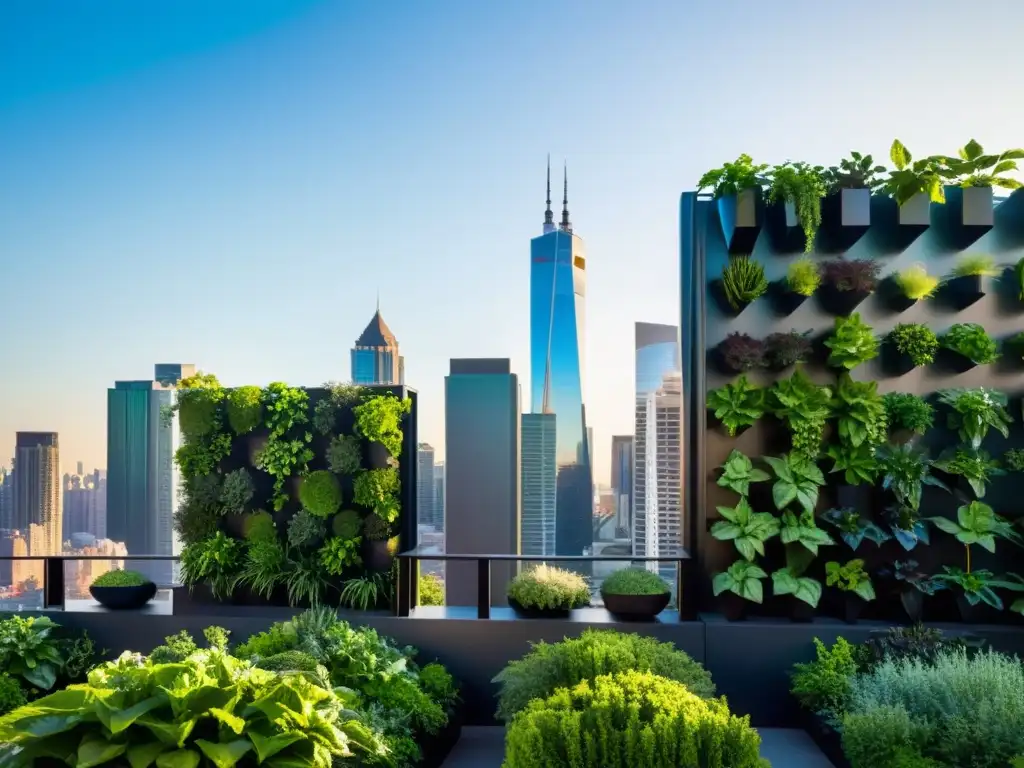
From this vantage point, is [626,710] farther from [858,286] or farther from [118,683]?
[858,286]

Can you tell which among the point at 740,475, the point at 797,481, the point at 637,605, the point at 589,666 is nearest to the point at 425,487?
the point at 637,605

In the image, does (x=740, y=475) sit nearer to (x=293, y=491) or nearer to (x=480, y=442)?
(x=480, y=442)

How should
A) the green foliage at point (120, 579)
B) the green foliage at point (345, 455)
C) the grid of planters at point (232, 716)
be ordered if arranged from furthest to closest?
the green foliage at point (120, 579), the green foliage at point (345, 455), the grid of planters at point (232, 716)

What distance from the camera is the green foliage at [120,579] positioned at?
618cm

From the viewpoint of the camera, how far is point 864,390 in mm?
5578

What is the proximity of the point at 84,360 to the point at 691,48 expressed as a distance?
556 centimetres

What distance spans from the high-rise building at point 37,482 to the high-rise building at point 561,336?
388 cm

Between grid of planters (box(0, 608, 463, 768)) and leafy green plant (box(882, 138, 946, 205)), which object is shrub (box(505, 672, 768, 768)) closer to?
grid of planters (box(0, 608, 463, 768))

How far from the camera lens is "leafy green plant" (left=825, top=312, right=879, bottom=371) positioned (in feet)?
18.4

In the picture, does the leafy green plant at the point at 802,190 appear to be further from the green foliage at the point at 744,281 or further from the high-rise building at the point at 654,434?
the high-rise building at the point at 654,434

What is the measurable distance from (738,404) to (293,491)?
322cm

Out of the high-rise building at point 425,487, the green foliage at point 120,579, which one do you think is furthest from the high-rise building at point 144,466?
the high-rise building at point 425,487

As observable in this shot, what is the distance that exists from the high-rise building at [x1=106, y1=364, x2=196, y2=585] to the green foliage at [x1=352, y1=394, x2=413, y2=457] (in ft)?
4.90

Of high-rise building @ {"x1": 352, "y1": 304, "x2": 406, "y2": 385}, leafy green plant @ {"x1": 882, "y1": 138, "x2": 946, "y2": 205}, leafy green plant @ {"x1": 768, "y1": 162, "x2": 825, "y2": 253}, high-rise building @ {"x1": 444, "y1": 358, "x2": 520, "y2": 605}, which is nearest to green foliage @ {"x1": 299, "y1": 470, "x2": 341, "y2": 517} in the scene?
high-rise building @ {"x1": 352, "y1": 304, "x2": 406, "y2": 385}
